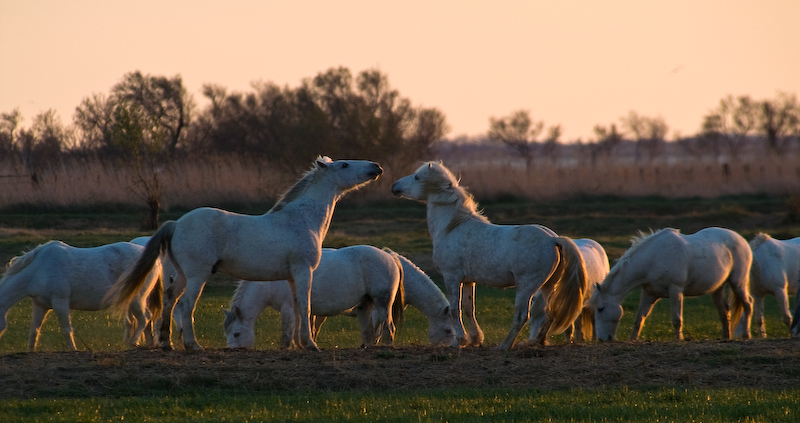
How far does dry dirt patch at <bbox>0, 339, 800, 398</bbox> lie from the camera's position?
7.59m

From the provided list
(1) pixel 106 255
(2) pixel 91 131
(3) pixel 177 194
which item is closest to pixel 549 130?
(2) pixel 91 131

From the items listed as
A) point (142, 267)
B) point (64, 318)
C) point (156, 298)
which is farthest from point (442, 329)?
point (64, 318)

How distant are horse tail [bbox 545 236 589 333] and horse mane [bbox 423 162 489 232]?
111 centimetres

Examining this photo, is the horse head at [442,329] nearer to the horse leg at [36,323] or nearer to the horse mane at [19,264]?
the horse leg at [36,323]

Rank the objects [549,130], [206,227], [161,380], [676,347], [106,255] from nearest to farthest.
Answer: [161,380], [206,227], [676,347], [106,255], [549,130]

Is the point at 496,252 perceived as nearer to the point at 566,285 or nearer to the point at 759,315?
the point at 566,285

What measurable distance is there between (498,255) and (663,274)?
127 inches

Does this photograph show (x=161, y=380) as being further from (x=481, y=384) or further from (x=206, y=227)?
(x=481, y=384)

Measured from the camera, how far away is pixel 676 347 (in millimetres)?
9242

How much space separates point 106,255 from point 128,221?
1647 cm

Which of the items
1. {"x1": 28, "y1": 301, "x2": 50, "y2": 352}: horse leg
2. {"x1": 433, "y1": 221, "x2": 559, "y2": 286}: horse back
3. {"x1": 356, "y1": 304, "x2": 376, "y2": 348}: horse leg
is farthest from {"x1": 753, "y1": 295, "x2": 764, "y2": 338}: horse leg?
{"x1": 28, "y1": 301, "x2": 50, "y2": 352}: horse leg

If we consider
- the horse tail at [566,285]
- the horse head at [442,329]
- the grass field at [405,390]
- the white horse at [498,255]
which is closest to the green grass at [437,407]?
the grass field at [405,390]

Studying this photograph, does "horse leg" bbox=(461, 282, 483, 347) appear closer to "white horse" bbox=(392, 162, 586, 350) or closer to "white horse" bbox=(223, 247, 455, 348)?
"white horse" bbox=(392, 162, 586, 350)

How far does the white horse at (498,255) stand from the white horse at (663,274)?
2141 millimetres
